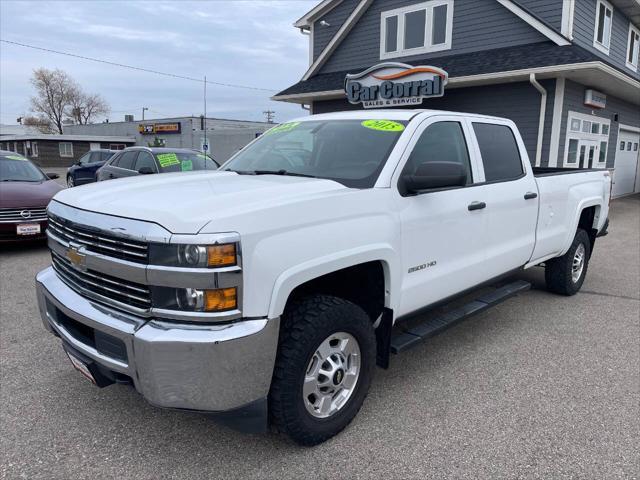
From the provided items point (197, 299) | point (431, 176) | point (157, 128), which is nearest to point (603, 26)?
point (431, 176)

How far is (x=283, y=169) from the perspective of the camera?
3.58 m

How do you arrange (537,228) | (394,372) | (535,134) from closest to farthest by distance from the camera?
(394,372) < (537,228) < (535,134)

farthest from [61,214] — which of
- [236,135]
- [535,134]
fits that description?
[236,135]

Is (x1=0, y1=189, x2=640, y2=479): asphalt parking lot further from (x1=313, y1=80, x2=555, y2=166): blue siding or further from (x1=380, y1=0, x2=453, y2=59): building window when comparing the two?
(x1=380, y1=0, x2=453, y2=59): building window

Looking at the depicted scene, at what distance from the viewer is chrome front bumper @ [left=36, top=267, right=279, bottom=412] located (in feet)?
7.34

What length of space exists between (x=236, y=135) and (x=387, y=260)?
115ft

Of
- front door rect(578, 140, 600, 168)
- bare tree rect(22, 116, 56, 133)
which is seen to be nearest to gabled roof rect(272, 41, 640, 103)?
front door rect(578, 140, 600, 168)

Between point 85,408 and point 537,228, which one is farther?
point 537,228

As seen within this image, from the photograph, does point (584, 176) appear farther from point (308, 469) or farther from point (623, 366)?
point (308, 469)

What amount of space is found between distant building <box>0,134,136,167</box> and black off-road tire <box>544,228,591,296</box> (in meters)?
49.6

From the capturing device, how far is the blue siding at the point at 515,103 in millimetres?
12422

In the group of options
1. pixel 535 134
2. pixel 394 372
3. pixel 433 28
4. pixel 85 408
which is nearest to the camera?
pixel 85 408

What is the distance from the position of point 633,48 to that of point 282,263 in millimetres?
19068

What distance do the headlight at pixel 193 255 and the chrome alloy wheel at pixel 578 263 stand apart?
15.6 ft
